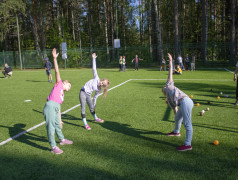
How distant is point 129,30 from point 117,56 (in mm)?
20375

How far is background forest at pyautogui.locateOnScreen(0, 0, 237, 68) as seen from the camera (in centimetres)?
2942

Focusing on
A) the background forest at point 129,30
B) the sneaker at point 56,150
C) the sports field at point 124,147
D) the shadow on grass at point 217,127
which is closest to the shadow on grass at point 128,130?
the sports field at point 124,147

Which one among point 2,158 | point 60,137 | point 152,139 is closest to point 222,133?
point 152,139

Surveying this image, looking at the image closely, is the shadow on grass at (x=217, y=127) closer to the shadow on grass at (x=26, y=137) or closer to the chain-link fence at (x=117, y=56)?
the shadow on grass at (x=26, y=137)

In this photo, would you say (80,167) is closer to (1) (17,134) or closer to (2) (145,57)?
(1) (17,134)

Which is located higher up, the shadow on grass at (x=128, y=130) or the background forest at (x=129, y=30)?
the background forest at (x=129, y=30)

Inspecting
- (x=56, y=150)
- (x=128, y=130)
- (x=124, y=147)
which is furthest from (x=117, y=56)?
(x=56, y=150)

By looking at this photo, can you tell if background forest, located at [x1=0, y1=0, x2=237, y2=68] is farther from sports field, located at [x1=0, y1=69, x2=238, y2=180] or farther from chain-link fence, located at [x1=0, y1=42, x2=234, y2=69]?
sports field, located at [x1=0, y1=69, x2=238, y2=180]

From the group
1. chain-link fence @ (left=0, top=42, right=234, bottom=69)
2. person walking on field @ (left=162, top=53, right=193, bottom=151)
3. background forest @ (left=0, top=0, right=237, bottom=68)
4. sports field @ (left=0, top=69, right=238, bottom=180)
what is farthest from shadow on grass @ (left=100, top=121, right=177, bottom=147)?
chain-link fence @ (left=0, top=42, right=234, bottom=69)

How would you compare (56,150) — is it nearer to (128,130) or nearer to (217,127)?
(128,130)

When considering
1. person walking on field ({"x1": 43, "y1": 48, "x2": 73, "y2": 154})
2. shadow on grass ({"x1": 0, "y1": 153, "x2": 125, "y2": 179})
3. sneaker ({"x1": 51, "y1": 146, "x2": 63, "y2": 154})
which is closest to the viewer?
shadow on grass ({"x1": 0, "y1": 153, "x2": 125, "y2": 179})

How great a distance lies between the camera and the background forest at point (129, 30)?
2942 centimetres

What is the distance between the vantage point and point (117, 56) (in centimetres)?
3312

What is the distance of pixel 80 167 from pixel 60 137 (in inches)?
47.1
